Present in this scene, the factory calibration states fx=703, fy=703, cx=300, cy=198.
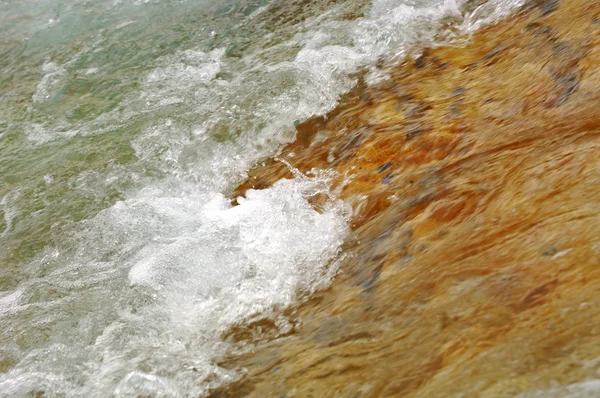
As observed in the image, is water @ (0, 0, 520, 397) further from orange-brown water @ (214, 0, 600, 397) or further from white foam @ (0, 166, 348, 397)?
orange-brown water @ (214, 0, 600, 397)

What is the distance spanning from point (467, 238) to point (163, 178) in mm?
2617

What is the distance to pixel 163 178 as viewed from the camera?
489 centimetres

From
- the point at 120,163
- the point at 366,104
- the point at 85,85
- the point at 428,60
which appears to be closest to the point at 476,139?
the point at 366,104

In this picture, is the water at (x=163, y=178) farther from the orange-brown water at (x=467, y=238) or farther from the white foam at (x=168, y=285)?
the orange-brown water at (x=467, y=238)

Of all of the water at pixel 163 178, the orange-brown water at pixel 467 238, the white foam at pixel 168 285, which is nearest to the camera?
the orange-brown water at pixel 467 238

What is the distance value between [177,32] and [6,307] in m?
4.12

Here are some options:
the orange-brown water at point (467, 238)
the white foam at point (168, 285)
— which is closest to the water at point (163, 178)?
the white foam at point (168, 285)

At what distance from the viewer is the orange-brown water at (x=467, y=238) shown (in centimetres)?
224

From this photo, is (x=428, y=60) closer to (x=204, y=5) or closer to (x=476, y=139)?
(x=476, y=139)

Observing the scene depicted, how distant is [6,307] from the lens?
12.7ft

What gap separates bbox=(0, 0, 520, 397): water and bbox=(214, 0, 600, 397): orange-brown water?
279 millimetres

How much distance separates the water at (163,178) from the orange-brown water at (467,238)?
28 centimetres

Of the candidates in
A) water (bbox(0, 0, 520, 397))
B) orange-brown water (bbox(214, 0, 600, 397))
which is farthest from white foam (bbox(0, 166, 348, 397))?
orange-brown water (bbox(214, 0, 600, 397))

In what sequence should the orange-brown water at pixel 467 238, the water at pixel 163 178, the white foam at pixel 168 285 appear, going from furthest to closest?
the water at pixel 163 178 < the white foam at pixel 168 285 < the orange-brown water at pixel 467 238
